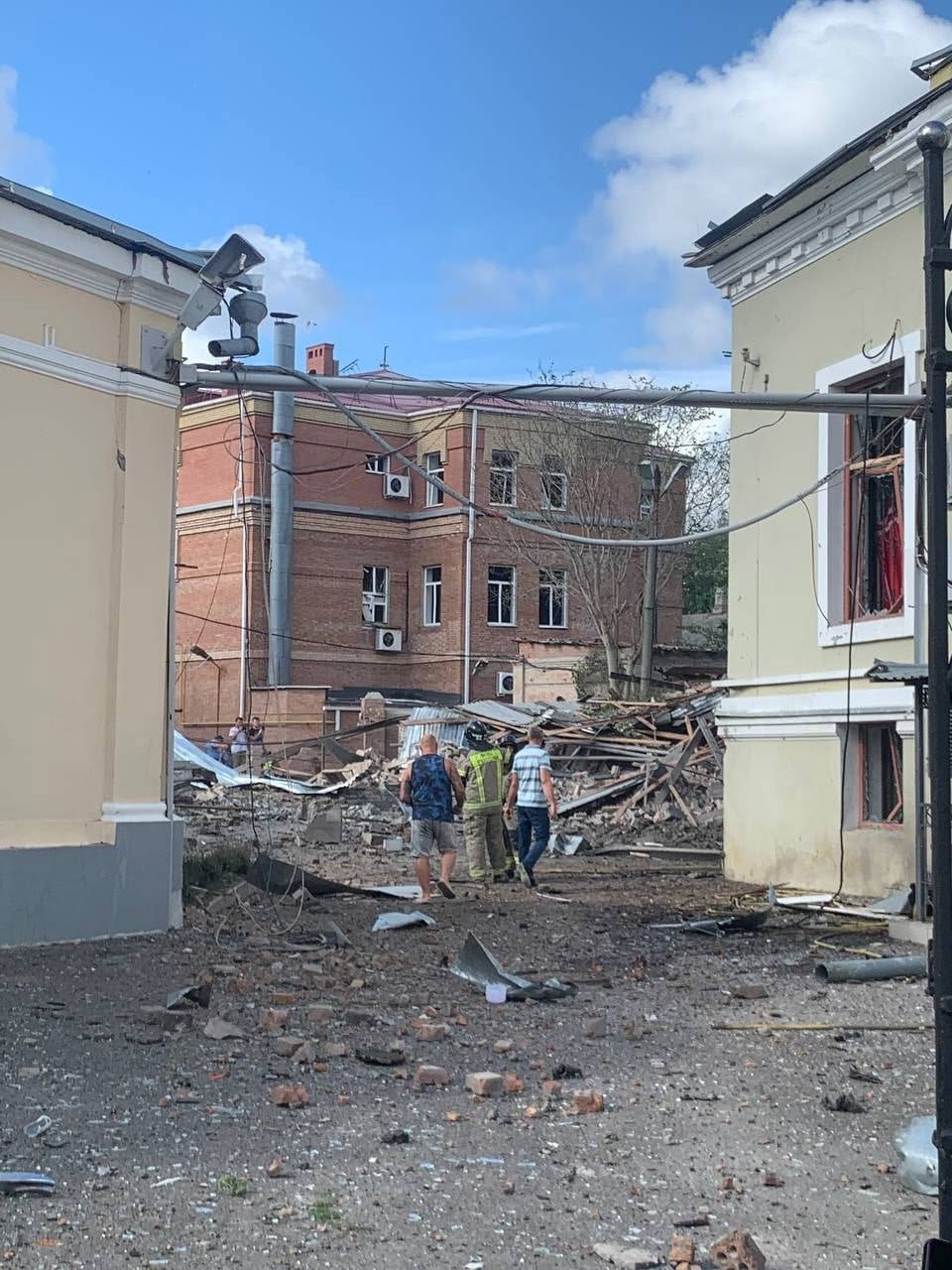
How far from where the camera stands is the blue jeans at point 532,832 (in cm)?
1582

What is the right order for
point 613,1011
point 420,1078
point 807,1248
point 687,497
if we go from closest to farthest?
point 807,1248 → point 420,1078 → point 613,1011 → point 687,497

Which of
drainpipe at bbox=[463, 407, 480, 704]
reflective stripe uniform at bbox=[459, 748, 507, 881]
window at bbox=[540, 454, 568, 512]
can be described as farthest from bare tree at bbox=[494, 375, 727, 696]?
reflective stripe uniform at bbox=[459, 748, 507, 881]

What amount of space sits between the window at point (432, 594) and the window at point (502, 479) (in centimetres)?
413

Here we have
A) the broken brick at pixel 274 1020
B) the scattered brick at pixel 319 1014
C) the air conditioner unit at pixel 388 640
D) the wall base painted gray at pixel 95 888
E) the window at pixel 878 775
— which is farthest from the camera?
the air conditioner unit at pixel 388 640

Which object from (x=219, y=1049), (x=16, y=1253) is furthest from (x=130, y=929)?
(x=16, y=1253)

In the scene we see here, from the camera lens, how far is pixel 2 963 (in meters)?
9.27

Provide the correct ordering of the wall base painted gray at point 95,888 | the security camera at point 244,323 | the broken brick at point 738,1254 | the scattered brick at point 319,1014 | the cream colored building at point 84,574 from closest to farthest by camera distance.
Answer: the broken brick at point 738,1254
the scattered brick at point 319,1014
the wall base painted gray at point 95,888
the cream colored building at point 84,574
the security camera at point 244,323

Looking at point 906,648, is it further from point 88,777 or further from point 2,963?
point 2,963

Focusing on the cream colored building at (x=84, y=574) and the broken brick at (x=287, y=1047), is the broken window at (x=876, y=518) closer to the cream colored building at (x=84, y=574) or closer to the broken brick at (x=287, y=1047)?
the cream colored building at (x=84, y=574)

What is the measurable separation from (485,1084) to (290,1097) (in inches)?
38.0

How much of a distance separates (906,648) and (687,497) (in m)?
26.9

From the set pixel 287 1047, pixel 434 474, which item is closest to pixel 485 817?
pixel 287 1047

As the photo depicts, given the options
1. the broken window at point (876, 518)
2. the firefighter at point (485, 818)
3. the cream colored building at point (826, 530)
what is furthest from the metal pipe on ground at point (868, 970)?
the firefighter at point (485, 818)

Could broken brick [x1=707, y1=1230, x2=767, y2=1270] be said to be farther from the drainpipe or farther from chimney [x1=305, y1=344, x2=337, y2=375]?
chimney [x1=305, y1=344, x2=337, y2=375]
